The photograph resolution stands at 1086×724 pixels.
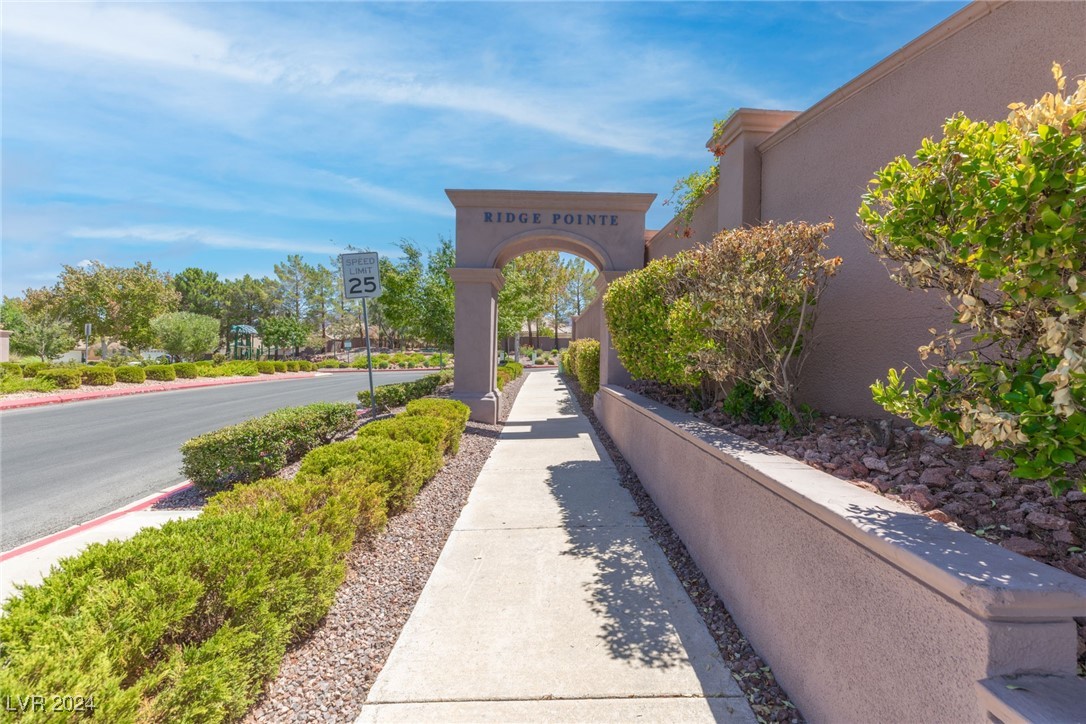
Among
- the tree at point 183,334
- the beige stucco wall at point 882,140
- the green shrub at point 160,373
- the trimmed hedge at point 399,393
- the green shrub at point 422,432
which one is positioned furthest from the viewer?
Result: the tree at point 183,334

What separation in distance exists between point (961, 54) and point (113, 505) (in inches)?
374

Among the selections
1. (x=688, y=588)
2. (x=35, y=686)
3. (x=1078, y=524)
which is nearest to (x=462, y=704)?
(x=35, y=686)

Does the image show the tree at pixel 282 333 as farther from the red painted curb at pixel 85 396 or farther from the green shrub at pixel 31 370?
the green shrub at pixel 31 370

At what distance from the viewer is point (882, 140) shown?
4.24 meters

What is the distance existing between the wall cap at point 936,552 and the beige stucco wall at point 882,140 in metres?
1.90

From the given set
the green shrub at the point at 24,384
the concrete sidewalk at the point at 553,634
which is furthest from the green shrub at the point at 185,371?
the concrete sidewalk at the point at 553,634

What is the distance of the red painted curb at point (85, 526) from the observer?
450 centimetres

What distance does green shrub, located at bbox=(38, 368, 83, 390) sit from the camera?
18375 millimetres

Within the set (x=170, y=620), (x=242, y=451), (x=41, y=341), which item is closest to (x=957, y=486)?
(x=170, y=620)

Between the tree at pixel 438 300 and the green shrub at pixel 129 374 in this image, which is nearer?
the tree at pixel 438 300

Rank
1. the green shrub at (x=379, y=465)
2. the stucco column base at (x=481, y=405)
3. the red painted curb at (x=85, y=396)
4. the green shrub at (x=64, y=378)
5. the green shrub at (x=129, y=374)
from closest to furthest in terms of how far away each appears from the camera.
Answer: the green shrub at (x=379, y=465), the stucco column base at (x=481, y=405), the red painted curb at (x=85, y=396), the green shrub at (x=64, y=378), the green shrub at (x=129, y=374)

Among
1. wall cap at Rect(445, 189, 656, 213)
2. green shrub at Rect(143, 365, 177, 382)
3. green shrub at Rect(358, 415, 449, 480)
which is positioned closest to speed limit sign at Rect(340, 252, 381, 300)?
green shrub at Rect(358, 415, 449, 480)

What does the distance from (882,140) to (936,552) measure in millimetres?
3876

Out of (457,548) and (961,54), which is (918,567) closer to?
(457,548)
